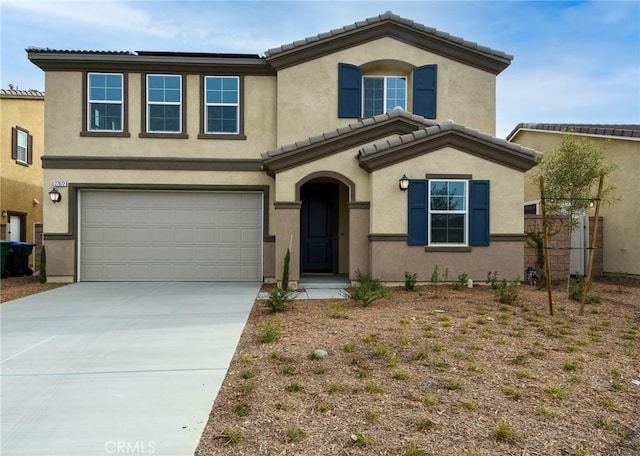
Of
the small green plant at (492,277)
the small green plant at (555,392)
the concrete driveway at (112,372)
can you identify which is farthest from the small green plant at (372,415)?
the small green plant at (492,277)

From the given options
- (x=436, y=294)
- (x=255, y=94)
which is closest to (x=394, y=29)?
(x=255, y=94)

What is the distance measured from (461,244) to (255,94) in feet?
23.4

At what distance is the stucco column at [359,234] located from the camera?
11.1 m

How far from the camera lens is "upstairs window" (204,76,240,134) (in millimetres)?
12781

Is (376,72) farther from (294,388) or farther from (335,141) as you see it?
(294,388)

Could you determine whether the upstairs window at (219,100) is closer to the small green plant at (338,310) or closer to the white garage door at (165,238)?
the white garage door at (165,238)

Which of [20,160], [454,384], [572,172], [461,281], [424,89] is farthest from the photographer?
[20,160]

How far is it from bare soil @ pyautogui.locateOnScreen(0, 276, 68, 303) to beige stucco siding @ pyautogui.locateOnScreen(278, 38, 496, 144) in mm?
7345

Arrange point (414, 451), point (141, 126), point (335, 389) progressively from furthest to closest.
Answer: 1. point (141, 126)
2. point (335, 389)
3. point (414, 451)

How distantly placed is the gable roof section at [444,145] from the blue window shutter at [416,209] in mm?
740

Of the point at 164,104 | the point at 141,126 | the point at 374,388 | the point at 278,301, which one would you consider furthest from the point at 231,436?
the point at 164,104

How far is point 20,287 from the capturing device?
1148 centimetres

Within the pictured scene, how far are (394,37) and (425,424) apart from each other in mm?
11867

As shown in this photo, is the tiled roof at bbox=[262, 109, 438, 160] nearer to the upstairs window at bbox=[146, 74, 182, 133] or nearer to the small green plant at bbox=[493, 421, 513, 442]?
the upstairs window at bbox=[146, 74, 182, 133]
